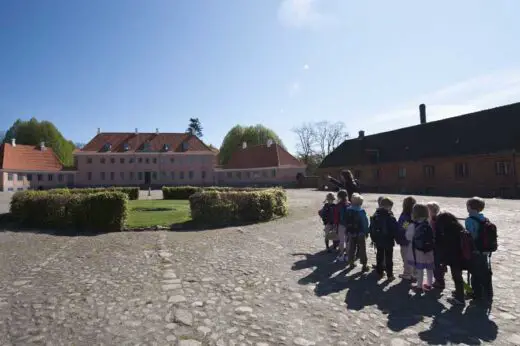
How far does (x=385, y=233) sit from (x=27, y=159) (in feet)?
195

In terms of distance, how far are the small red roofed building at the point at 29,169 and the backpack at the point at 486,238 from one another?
182 ft

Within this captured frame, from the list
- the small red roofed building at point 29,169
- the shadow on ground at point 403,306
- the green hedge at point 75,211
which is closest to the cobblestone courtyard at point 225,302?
the shadow on ground at point 403,306

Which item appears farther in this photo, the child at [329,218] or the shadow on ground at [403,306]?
the child at [329,218]

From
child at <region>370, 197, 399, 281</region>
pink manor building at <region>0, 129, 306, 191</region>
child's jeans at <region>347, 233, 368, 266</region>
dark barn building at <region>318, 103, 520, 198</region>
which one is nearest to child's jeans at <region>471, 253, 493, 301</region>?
child at <region>370, 197, 399, 281</region>

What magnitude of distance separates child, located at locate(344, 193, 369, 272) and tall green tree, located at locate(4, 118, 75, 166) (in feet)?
230

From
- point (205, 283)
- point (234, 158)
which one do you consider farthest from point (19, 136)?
point (205, 283)

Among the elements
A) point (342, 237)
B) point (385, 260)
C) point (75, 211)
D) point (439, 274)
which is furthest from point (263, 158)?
point (439, 274)

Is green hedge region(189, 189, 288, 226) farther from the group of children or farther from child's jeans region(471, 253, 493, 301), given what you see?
child's jeans region(471, 253, 493, 301)

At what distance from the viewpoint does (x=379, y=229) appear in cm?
572

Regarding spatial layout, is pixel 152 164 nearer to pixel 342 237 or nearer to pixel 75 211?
pixel 75 211

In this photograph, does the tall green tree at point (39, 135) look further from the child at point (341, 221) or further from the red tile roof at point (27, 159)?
the child at point (341, 221)

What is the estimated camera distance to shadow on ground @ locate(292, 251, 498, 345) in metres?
3.72

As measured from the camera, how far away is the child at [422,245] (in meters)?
5.05

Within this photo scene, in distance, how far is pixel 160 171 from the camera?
55.4 meters
